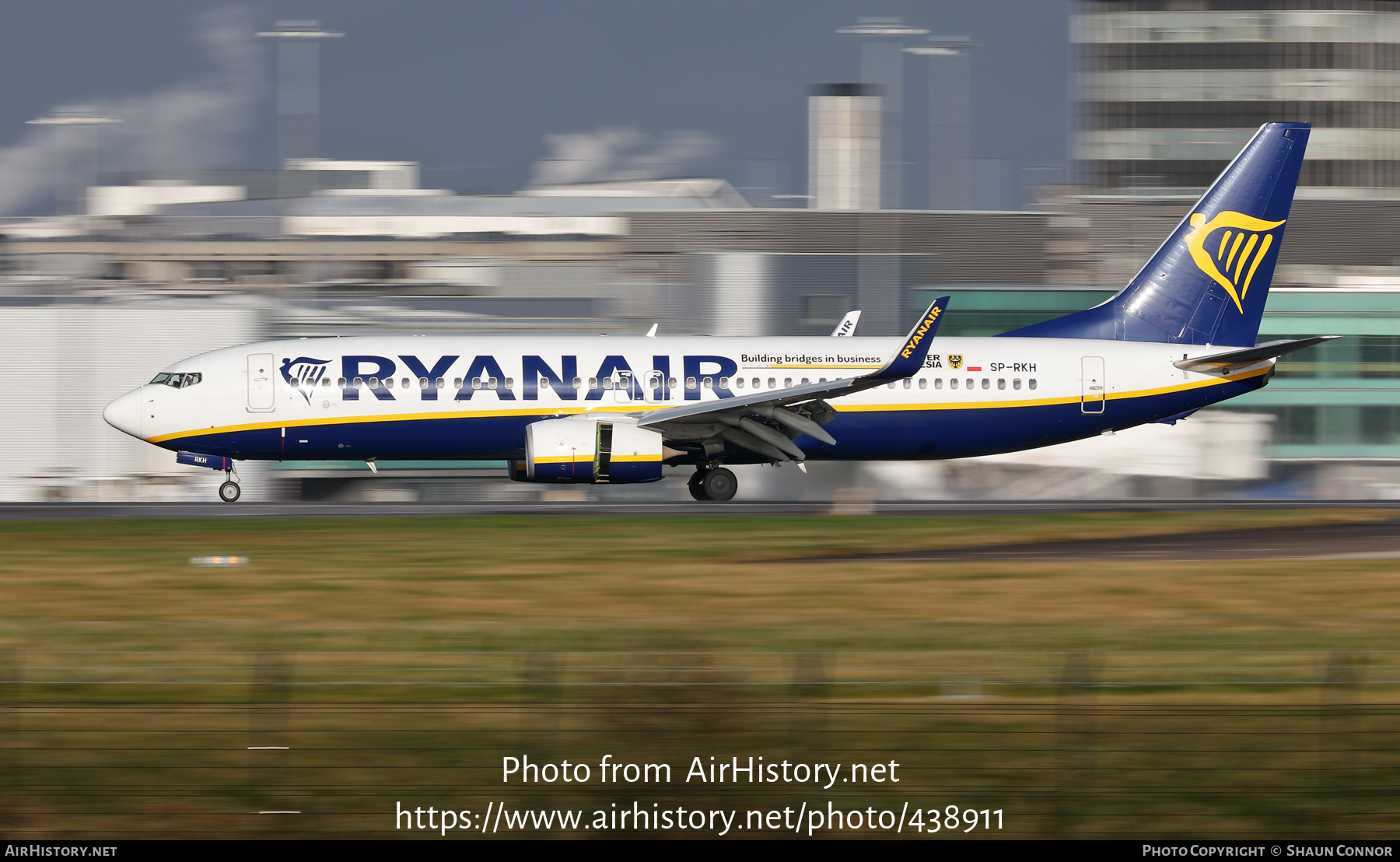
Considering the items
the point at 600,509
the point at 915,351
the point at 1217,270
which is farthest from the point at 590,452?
the point at 1217,270

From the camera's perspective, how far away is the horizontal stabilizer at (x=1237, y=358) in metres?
33.9

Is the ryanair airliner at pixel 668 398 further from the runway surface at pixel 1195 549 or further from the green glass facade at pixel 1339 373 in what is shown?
the green glass facade at pixel 1339 373

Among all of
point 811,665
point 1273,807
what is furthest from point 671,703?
point 1273,807

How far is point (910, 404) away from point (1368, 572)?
1402 cm

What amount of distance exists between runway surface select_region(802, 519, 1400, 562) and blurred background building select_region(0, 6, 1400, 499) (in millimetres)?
14314

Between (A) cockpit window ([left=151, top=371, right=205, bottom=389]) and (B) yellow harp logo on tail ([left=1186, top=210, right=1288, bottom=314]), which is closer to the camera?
(A) cockpit window ([left=151, top=371, right=205, bottom=389])

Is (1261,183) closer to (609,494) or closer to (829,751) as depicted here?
(609,494)

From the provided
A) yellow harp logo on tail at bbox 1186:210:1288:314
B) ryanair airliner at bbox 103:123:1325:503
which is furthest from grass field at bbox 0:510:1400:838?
yellow harp logo on tail at bbox 1186:210:1288:314

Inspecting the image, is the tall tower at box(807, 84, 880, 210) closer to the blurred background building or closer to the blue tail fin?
the blurred background building

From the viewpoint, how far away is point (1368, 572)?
21.7m

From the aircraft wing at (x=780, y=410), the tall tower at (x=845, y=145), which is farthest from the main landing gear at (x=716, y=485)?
the tall tower at (x=845, y=145)

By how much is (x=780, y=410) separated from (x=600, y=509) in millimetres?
4397

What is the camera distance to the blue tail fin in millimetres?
36969

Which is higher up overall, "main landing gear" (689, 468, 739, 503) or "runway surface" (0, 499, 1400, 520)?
"main landing gear" (689, 468, 739, 503)
